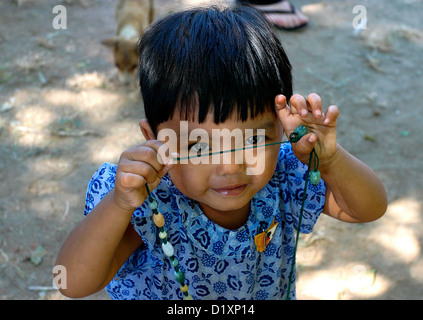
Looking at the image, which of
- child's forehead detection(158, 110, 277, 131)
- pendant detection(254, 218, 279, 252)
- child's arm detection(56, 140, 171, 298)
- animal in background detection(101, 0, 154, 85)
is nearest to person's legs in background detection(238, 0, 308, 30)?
animal in background detection(101, 0, 154, 85)

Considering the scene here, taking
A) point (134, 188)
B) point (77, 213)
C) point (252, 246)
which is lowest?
point (77, 213)

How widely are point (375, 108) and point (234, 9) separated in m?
2.14

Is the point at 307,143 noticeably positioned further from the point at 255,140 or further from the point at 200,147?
the point at 200,147

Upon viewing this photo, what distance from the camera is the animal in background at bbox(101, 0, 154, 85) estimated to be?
3381mm

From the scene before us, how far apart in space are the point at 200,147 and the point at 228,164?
74mm

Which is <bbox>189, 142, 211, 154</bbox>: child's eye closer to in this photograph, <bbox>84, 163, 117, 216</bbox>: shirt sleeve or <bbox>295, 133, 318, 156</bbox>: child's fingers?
<bbox>295, 133, 318, 156</bbox>: child's fingers

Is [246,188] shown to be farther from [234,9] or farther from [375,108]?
[375,108]

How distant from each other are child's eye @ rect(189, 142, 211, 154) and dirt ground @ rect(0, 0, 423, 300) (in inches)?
18.4

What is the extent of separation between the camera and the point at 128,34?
11.9 feet

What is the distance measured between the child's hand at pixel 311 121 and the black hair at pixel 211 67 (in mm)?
60

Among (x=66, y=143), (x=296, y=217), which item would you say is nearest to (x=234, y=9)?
(x=296, y=217)

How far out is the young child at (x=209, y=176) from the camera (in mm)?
1088

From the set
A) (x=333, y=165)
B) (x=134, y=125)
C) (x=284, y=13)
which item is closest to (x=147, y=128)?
(x=333, y=165)
